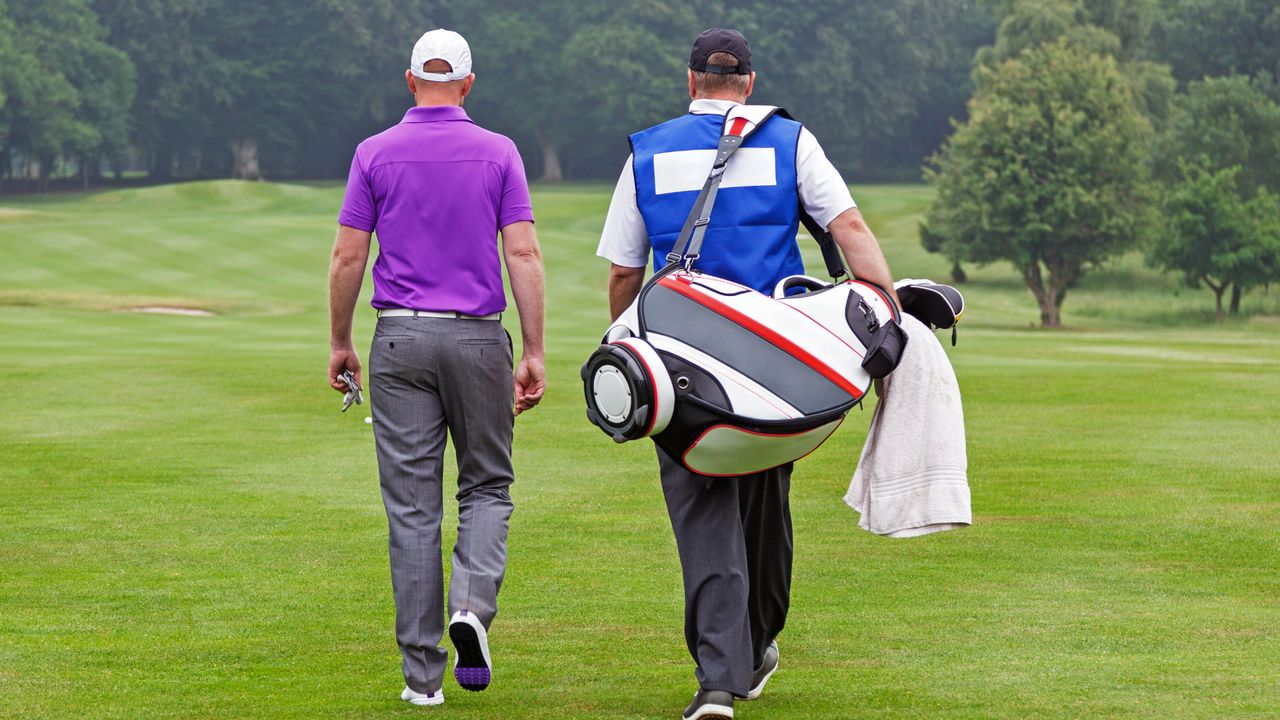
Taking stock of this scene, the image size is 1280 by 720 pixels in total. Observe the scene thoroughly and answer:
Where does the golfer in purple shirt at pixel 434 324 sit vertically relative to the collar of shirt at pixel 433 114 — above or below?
below

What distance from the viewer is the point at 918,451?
499cm

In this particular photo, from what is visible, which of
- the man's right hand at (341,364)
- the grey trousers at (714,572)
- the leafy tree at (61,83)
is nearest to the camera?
the grey trousers at (714,572)

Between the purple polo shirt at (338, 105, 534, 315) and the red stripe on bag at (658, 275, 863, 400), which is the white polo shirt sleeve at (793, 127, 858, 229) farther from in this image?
the purple polo shirt at (338, 105, 534, 315)

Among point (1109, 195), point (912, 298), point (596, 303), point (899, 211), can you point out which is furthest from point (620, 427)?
point (899, 211)

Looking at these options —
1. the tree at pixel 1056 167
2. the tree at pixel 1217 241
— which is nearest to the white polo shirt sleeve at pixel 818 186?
the tree at pixel 1056 167

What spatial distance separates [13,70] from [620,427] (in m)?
80.6

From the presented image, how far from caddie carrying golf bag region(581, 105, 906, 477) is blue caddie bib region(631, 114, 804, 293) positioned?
18 centimetres

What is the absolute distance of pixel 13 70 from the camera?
78188mm

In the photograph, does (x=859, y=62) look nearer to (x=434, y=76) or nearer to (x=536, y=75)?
(x=536, y=75)

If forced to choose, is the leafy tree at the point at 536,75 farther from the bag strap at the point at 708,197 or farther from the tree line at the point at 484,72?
the bag strap at the point at 708,197

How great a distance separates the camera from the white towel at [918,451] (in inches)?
195

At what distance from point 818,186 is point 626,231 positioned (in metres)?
0.64

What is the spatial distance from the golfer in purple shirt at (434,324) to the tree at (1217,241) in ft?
155

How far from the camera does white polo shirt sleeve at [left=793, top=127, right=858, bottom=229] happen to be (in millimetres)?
5023
